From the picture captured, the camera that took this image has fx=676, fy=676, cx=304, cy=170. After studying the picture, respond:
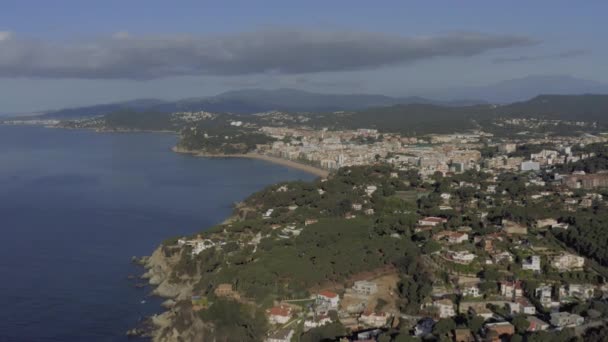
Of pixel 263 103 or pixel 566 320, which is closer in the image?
pixel 566 320

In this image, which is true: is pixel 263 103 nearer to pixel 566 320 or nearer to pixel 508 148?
pixel 508 148

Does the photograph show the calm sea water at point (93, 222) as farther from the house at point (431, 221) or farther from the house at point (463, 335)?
the house at point (431, 221)

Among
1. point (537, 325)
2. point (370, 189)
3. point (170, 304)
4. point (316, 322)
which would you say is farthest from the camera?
point (370, 189)

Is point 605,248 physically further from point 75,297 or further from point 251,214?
point 75,297

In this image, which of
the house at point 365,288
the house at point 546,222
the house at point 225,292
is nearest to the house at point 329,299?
the house at point 365,288

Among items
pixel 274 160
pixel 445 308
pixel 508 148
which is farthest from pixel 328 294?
pixel 274 160

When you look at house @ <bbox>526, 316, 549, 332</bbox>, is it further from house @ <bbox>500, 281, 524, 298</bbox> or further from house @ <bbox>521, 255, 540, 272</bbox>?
house @ <bbox>521, 255, 540, 272</bbox>

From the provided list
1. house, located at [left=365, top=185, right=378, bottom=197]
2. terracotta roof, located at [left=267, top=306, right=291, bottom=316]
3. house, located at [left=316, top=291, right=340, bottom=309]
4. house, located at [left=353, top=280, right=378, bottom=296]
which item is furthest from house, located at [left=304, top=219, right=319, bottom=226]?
terracotta roof, located at [left=267, top=306, right=291, bottom=316]
